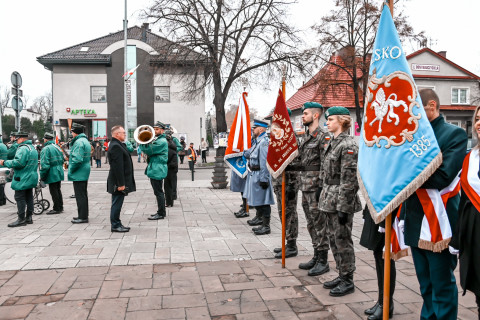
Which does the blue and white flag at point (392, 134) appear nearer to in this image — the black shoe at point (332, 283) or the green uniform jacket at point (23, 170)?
the black shoe at point (332, 283)

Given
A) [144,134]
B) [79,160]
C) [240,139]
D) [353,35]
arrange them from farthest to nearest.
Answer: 1. [353,35]
2. [144,134]
3. [240,139]
4. [79,160]

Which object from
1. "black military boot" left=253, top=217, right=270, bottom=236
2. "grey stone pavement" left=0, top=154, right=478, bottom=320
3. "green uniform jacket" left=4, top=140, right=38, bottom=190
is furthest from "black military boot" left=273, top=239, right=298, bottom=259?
"green uniform jacket" left=4, top=140, right=38, bottom=190

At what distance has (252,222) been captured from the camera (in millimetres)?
7648

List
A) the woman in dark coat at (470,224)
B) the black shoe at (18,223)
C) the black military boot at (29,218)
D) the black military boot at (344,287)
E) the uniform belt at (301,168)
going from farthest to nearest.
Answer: the black military boot at (29,218), the black shoe at (18,223), the uniform belt at (301,168), the black military boot at (344,287), the woman in dark coat at (470,224)

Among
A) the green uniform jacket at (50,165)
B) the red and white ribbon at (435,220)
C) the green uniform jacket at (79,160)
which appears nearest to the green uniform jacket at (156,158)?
the green uniform jacket at (79,160)

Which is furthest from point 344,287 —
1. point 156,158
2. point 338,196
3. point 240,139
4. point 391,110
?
point 156,158

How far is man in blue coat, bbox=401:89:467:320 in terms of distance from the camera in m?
2.68

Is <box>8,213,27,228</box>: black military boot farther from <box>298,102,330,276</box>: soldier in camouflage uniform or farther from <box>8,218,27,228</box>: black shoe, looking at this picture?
<box>298,102,330,276</box>: soldier in camouflage uniform

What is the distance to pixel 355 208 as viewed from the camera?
3.90m

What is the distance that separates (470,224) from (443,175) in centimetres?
35

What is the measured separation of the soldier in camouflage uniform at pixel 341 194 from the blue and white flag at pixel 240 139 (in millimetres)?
3551

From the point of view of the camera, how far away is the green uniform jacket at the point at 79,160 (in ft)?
25.3

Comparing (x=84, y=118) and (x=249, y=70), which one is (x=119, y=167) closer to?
(x=249, y=70)

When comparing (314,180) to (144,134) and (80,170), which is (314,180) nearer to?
(144,134)
